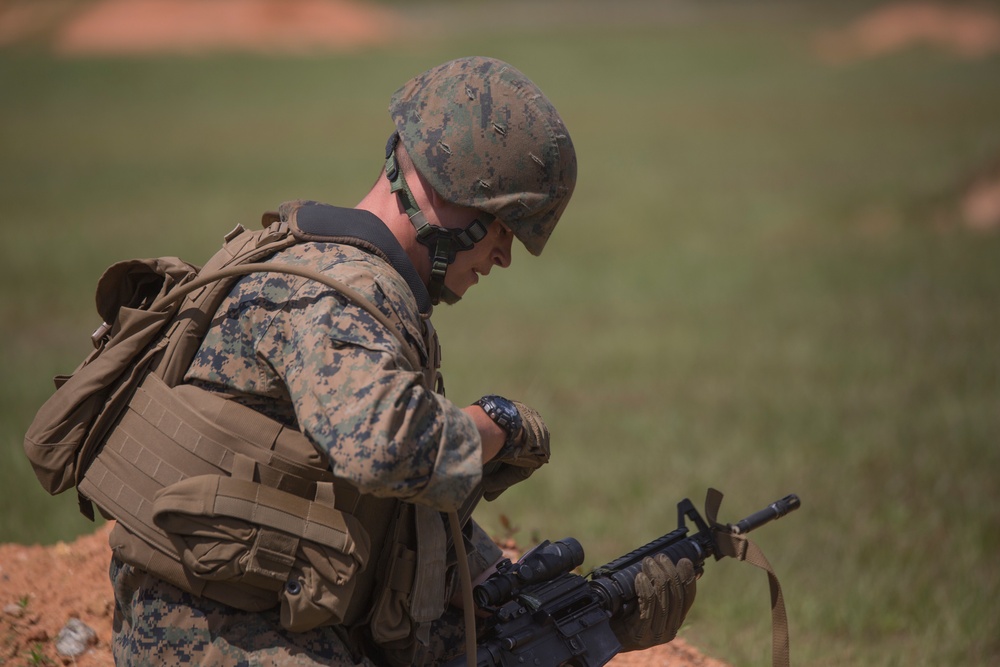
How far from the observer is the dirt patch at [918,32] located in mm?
57000

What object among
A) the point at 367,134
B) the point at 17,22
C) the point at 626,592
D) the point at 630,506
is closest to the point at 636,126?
the point at 367,134

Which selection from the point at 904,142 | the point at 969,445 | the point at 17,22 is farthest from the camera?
the point at 17,22

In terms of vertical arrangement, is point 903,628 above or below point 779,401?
below

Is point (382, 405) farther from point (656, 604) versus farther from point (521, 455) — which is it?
point (656, 604)

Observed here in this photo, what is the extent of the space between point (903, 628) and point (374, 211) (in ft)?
14.8

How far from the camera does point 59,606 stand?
4.50 meters

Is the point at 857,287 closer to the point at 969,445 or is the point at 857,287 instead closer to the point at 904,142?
the point at 969,445

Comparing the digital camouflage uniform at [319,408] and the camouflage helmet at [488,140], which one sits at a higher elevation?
the camouflage helmet at [488,140]

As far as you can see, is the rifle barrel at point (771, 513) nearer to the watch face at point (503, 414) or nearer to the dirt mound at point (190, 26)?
the watch face at point (503, 414)

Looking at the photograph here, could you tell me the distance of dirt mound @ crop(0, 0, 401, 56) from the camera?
5347cm

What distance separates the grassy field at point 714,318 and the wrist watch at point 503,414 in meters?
2.08

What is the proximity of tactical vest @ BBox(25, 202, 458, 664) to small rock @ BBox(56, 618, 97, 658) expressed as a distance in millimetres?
1356

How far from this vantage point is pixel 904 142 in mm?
26719

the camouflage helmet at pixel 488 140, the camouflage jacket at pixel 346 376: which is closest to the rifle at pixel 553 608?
the camouflage jacket at pixel 346 376
